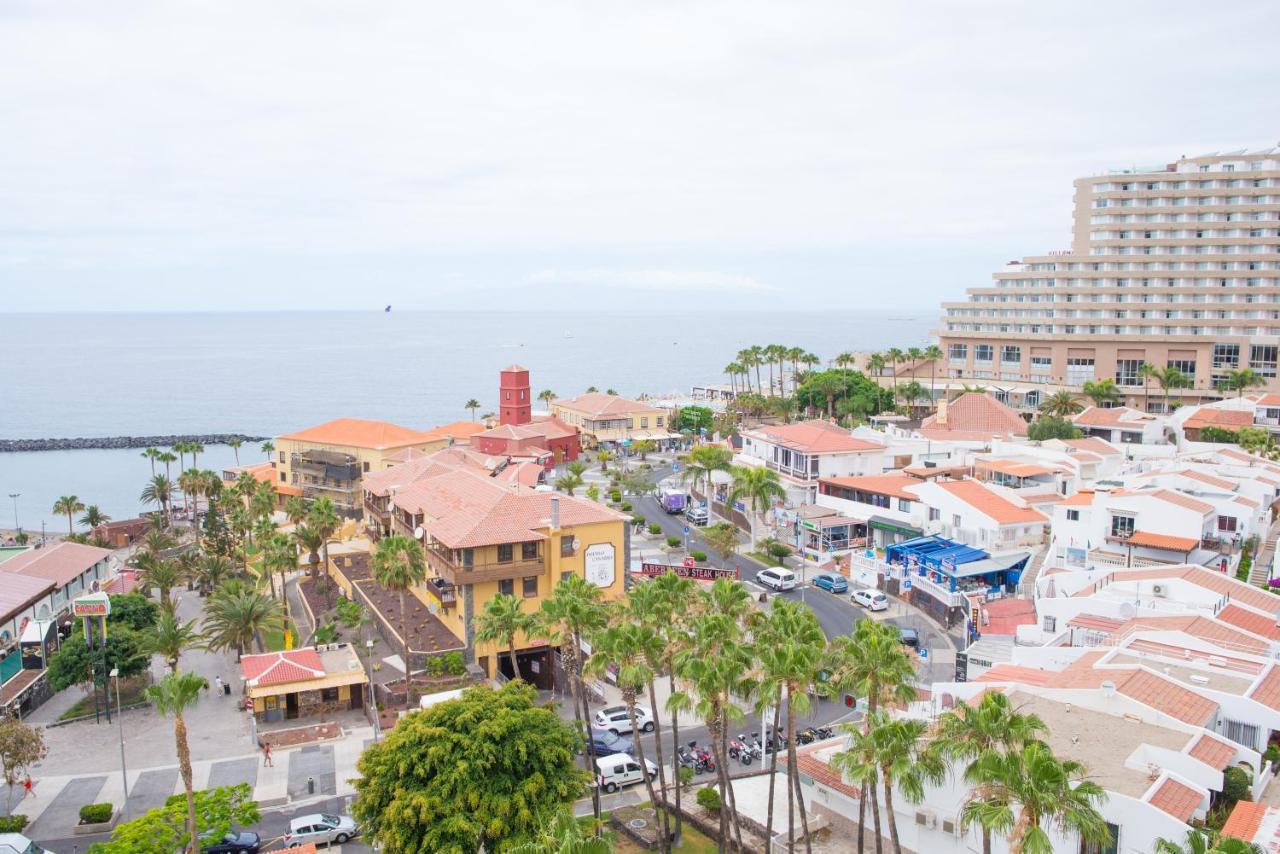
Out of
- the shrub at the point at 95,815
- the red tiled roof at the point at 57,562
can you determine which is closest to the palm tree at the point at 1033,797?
the shrub at the point at 95,815

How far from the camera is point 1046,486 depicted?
239ft

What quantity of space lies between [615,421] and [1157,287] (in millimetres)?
75978

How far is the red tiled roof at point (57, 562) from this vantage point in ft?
195

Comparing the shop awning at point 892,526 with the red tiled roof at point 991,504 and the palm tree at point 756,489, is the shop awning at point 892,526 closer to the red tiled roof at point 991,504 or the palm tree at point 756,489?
the red tiled roof at point 991,504

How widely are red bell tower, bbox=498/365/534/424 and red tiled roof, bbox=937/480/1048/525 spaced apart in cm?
6272

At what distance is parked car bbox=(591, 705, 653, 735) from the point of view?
4375 centimetres

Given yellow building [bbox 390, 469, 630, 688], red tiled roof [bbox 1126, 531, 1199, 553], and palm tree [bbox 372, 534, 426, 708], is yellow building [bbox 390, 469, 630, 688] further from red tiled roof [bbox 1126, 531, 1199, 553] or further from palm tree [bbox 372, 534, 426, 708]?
red tiled roof [bbox 1126, 531, 1199, 553]

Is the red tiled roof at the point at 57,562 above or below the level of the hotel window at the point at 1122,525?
below

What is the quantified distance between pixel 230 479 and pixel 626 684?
90.2m

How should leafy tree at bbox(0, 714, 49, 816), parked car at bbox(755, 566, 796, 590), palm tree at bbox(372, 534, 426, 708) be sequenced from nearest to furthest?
leafy tree at bbox(0, 714, 49, 816) → palm tree at bbox(372, 534, 426, 708) → parked car at bbox(755, 566, 796, 590)

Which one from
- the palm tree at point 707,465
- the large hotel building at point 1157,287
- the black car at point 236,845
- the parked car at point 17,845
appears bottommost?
the black car at point 236,845

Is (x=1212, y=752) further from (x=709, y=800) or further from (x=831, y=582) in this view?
(x=831, y=582)

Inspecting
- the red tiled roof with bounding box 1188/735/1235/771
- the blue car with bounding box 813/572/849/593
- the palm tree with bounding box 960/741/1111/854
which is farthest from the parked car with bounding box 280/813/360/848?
the blue car with bounding box 813/572/849/593

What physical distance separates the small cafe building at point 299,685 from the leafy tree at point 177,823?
1059cm
